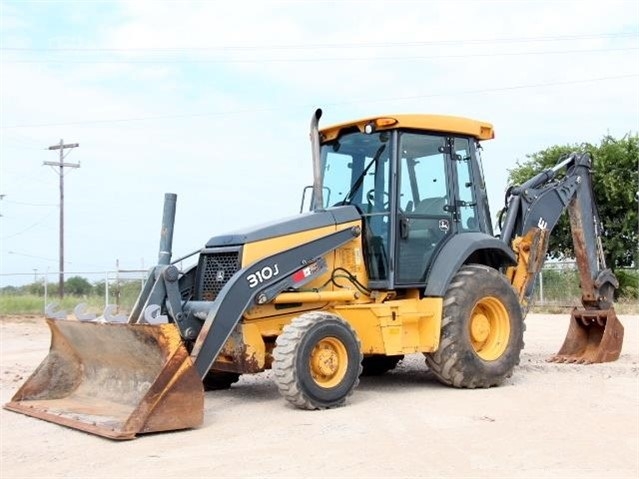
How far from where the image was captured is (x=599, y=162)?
28.9 meters

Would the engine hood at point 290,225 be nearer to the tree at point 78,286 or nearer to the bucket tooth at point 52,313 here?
the bucket tooth at point 52,313

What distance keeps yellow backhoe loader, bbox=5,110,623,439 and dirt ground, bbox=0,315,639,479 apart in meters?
0.30

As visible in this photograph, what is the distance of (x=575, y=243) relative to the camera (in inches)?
449

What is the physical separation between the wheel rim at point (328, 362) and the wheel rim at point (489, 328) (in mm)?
1792

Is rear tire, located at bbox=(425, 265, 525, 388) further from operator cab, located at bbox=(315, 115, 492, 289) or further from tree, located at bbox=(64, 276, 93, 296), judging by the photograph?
tree, located at bbox=(64, 276, 93, 296)

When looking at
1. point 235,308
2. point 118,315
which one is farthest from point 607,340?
point 118,315

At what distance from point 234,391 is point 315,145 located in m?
2.85

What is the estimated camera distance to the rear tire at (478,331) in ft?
28.6

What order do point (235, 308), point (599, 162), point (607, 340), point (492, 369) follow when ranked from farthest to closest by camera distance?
point (599, 162)
point (607, 340)
point (492, 369)
point (235, 308)

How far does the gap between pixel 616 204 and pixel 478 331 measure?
823 inches

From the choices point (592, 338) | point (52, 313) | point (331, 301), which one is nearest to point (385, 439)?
point (331, 301)

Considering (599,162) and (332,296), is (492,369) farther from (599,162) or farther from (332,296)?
(599,162)

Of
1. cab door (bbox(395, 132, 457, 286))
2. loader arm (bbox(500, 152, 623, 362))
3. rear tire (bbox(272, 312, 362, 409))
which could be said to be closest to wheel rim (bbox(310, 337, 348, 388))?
rear tire (bbox(272, 312, 362, 409))

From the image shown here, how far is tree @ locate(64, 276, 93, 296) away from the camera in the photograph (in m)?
30.0
